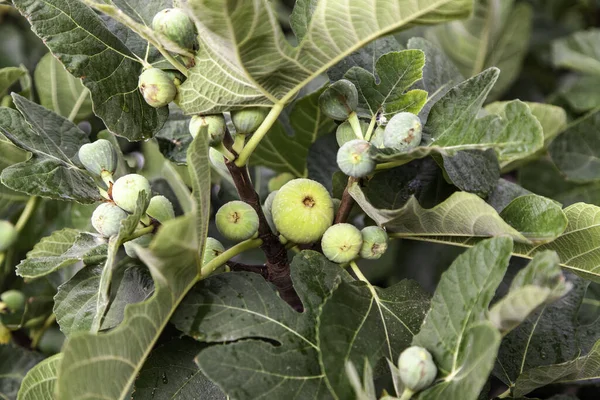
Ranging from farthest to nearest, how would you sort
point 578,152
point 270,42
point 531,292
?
1. point 578,152
2. point 270,42
3. point 531,292

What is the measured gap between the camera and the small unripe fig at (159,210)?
79 cm

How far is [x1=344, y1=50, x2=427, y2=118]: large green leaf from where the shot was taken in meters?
0.78

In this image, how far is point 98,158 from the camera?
79 centimetres

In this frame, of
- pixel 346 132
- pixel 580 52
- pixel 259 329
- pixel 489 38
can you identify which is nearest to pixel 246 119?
pixel 346 132

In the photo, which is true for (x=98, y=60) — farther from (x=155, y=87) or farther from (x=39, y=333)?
(x=39, y=333)

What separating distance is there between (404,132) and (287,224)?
0.18 m

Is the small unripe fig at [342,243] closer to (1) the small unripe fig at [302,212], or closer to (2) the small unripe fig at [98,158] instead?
(1) the small unripe fig at [302,212]

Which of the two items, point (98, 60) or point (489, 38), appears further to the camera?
point (489, 38)

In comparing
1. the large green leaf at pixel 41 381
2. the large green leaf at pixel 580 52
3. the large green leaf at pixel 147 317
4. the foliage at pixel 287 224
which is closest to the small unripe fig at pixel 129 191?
the foliage at pixel 287 224

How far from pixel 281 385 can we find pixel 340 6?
40cm

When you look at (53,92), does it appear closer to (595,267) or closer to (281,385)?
(281,385)

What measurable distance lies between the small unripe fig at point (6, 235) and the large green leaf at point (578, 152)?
3.39 feet

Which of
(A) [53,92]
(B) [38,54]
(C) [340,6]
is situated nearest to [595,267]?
(C) [340,6]

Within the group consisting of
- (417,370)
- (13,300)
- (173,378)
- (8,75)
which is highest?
(8,75)
